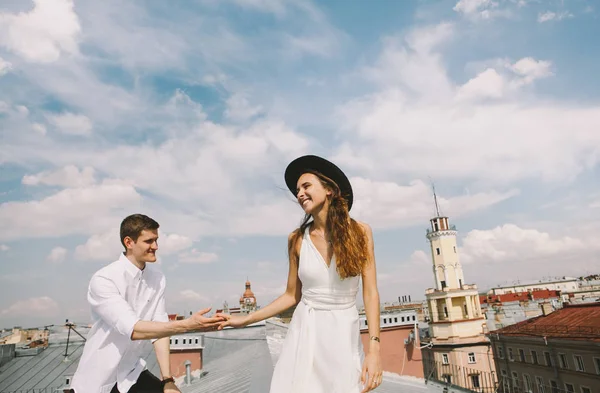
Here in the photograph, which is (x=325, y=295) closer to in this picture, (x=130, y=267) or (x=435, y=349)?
(x=130, y=267)

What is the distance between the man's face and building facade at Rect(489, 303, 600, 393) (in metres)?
27.9

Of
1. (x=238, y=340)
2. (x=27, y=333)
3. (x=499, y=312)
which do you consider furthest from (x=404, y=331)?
(x=27, y=333)

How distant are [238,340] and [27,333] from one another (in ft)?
168

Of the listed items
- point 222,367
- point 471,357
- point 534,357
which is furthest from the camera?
point 471,357

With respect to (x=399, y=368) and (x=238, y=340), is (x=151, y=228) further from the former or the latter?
(x=399, y=368)

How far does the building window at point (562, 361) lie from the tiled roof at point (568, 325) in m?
1.20

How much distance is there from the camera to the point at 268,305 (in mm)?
2932

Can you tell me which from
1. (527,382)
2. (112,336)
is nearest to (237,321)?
(112,336)

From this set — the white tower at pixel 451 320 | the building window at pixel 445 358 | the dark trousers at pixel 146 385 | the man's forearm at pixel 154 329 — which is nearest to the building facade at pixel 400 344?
the dark trousers at pixel 146 385

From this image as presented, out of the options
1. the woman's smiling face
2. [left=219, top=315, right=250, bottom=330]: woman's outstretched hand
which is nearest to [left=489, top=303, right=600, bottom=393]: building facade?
[left=219, top=315, right=250, bottom=330]: woman's outstretched hand

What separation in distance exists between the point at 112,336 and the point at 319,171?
5.53 feet

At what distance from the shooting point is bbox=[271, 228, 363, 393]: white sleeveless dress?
240 centimetres

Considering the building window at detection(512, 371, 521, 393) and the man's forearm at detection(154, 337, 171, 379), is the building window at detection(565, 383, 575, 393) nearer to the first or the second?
the building window at detection(512, 371, 521, 393)

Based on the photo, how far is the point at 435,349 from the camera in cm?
5134
